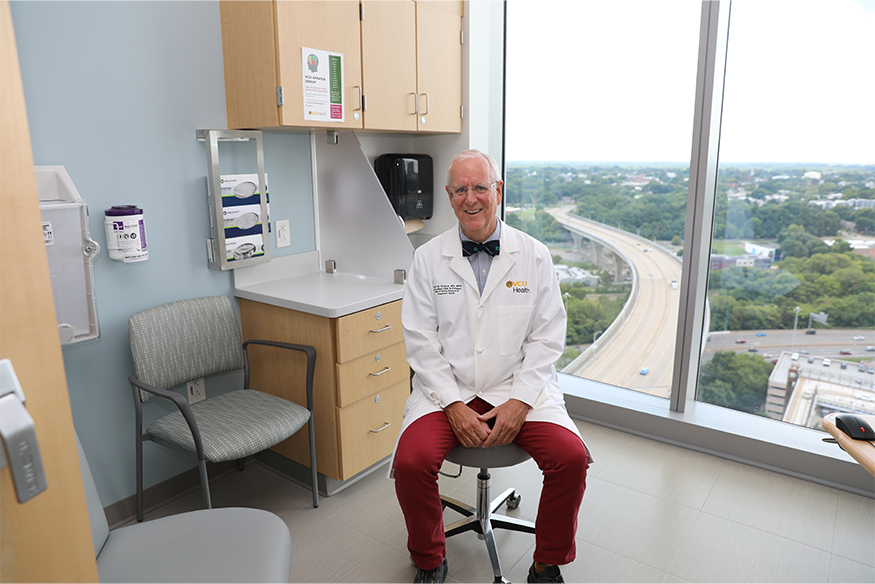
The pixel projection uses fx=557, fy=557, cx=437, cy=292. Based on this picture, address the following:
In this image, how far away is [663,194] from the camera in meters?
2.82

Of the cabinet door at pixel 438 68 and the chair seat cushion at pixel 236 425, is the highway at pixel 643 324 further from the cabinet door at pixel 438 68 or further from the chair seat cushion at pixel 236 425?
the chair seat cushion at pixel 236 425

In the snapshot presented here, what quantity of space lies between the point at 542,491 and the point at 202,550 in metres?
1.00

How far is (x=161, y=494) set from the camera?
2.33 m

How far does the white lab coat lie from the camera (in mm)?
1895

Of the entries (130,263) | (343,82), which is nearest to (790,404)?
(343,82)

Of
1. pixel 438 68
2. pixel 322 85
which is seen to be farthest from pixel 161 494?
pixel 438 68

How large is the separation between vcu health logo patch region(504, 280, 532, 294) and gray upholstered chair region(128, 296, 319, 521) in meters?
0.83

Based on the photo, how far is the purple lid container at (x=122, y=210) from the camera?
6.55 feet

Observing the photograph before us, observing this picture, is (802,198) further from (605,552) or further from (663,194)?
(605,552)

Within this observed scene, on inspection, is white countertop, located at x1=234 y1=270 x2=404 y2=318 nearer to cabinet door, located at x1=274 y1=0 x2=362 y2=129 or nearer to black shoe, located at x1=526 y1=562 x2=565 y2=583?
cabinet door, located at x1=274 y1=0 x2=362 y2=129

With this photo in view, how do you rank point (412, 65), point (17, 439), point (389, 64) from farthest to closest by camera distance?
point (412, 65)
point (389, 64)
point (17, 439)

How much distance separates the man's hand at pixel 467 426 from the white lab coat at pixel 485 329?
0.07 meters

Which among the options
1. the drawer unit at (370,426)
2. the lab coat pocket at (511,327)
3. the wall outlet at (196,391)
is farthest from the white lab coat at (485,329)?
the wall outlet at (196,391)

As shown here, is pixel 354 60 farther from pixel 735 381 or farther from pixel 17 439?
pixel 735 381
